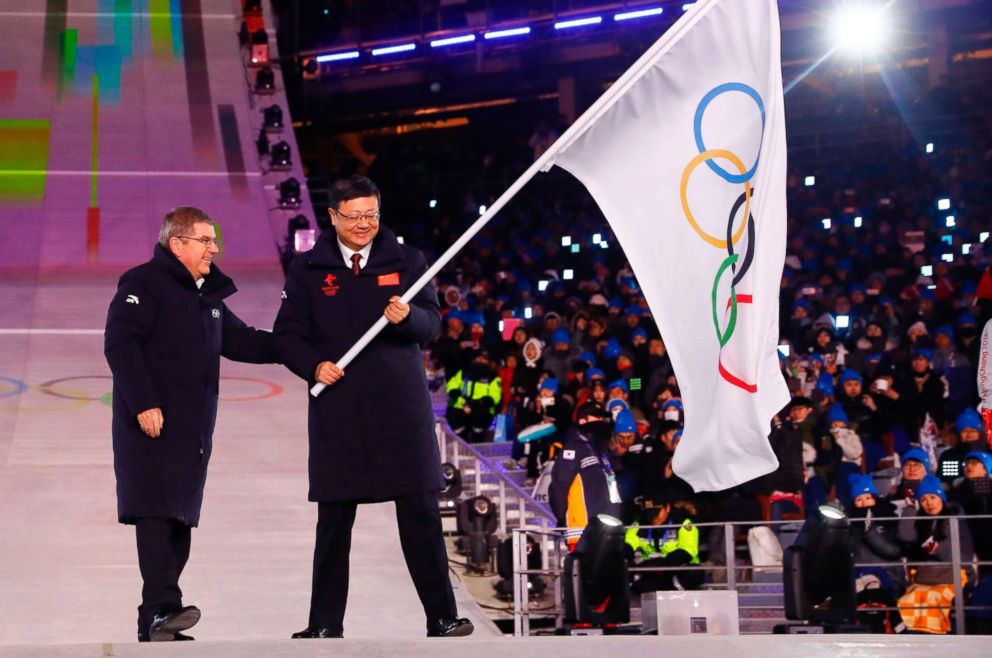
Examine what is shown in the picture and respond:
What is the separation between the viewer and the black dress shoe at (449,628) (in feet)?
18.1

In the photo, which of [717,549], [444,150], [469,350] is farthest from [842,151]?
[717,549]

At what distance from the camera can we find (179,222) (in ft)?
19.3

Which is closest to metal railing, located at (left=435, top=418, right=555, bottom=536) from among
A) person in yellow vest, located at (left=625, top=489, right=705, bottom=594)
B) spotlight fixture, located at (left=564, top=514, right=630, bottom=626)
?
person in yellow vest, located at (left=625, top=489, right=705, bottom=594)

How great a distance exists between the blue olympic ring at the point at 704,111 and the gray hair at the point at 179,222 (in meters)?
1.90

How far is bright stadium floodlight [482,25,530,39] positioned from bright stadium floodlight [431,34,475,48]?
32cm

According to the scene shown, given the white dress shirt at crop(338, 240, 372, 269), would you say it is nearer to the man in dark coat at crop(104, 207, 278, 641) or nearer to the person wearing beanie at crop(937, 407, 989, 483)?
the man in dark coat at crop(104, 207, 278, 641)

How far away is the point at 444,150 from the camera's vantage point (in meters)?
28.8

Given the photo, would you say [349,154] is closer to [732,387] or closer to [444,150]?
[444,150]

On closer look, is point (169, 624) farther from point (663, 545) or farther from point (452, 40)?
point (452, 40)

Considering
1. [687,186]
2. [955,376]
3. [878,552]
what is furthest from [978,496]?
[687,186]

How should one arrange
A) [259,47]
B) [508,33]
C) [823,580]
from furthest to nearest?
[508,33] < [259,47] < [823,580]

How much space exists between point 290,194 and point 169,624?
1582 cm

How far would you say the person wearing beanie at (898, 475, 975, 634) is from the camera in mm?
9453

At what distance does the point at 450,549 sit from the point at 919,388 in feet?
14.7
